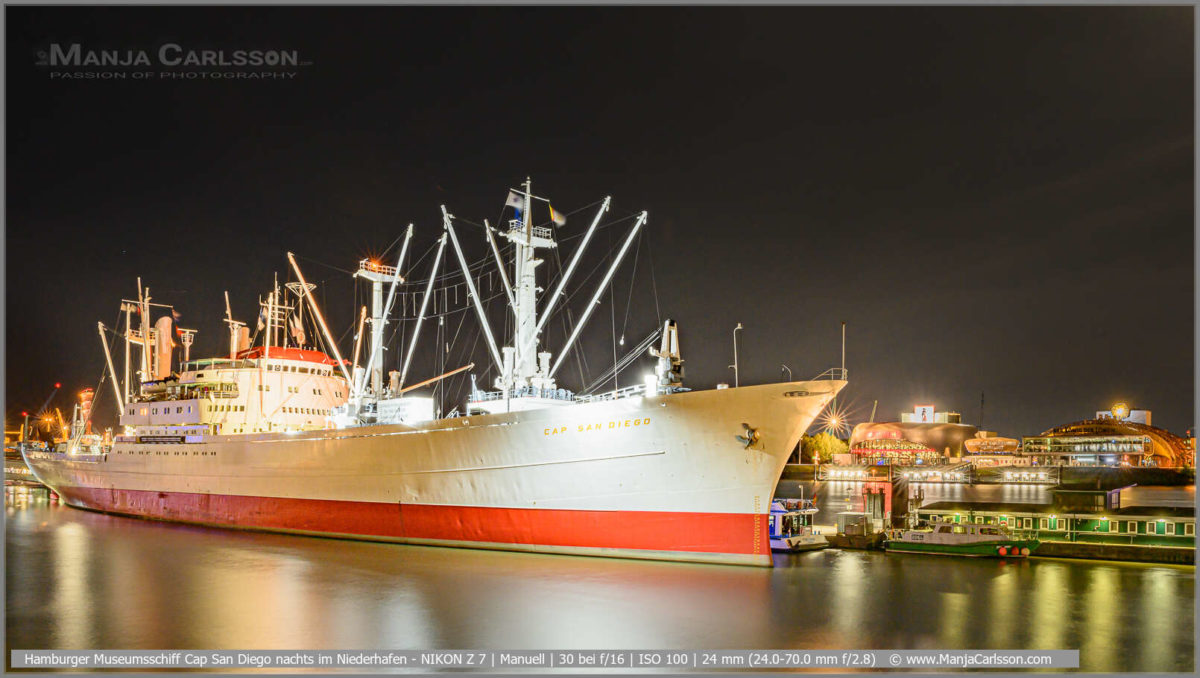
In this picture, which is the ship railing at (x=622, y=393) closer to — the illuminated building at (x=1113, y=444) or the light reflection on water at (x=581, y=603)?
the light reflection on water at (x=581, y=603)

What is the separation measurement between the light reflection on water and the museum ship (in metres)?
1.00

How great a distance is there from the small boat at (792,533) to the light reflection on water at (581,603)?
971 mm

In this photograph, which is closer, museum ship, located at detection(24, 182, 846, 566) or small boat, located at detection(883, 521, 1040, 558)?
museum ship, located at detection(24, 182, 846, 566)

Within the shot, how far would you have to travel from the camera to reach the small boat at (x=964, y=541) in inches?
828

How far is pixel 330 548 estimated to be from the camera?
21.9 meters

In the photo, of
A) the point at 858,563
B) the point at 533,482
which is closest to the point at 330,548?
the point at 533,482

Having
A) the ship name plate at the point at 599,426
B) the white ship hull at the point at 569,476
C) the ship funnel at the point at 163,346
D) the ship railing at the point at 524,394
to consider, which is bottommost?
the white ship hull at the point at 569,476

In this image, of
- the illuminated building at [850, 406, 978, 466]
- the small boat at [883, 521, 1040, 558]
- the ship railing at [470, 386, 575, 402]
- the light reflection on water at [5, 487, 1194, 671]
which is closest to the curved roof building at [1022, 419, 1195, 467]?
the illuminated building at [850, 406, 978, 466]

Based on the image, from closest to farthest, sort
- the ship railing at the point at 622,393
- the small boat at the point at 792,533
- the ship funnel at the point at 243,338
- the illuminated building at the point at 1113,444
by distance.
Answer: the ship railing at the point at 622,393, the small boat at the point at 792,533, the ship funnel at the point at 243,338, the illuminated building at the point at 1113,444

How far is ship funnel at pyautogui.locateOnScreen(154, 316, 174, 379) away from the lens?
33.5 metres

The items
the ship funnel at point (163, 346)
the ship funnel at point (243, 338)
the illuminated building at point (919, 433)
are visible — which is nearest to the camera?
the ship funnel at point (243, 338)

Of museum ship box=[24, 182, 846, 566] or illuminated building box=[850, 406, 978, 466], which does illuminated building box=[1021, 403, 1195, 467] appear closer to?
illuminated building box=[850, 406, 978, 466]

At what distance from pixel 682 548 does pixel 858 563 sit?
5058 mm

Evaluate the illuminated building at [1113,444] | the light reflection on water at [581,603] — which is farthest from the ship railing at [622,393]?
the illuminated building at [1113,444]
